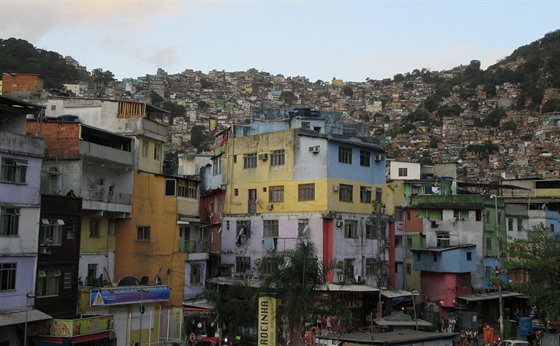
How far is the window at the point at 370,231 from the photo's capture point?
1684 inches

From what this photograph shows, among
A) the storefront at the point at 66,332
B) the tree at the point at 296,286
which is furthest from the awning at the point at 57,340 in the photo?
the tree at the point at 296,286

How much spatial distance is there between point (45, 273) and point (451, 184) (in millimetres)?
34336

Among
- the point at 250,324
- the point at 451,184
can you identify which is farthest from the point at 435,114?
the point at 250,324

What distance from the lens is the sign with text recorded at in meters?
26.4

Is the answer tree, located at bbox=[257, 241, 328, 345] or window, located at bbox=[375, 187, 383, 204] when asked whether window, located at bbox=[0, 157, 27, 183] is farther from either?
window, located at bbox=[375, 187, 383, 204]

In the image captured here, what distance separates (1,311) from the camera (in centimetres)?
2691

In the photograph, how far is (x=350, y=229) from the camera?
41.6 m

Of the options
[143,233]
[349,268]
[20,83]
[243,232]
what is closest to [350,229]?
[349,268]

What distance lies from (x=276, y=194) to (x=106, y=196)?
11786mm

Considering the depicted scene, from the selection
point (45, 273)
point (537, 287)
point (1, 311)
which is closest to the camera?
point (1, 311)

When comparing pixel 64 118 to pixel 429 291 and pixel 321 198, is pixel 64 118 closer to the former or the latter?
pixel 321 198

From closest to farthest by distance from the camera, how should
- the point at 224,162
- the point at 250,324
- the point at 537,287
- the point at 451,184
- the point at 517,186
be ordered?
the point at 537,287
the point at 250,324
the point at 224,162
the point at 451,184
the point at 517,186

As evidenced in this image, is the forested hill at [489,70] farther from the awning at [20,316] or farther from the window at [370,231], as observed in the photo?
the awning at [20,316]

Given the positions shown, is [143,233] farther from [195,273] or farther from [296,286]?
[296,286]
